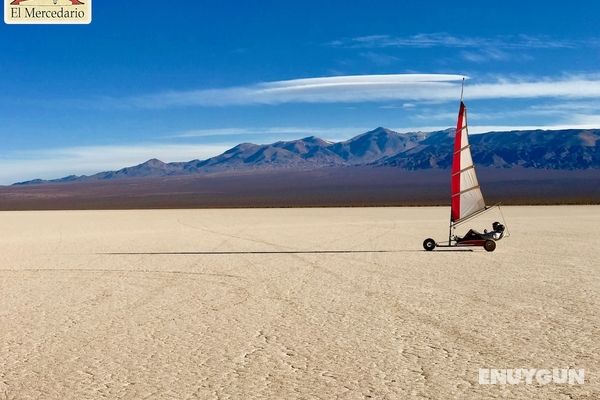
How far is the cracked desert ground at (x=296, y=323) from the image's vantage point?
25.7 ft

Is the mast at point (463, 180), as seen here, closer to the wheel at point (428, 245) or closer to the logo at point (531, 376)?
the wheel at point (428, 245)

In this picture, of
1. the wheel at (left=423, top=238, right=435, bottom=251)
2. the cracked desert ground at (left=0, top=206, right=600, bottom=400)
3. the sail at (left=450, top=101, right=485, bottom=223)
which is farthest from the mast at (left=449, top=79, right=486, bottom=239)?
the cracked desert ground at (left=0, top=206, right=600, bottom=400)

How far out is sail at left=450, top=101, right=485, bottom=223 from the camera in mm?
21562

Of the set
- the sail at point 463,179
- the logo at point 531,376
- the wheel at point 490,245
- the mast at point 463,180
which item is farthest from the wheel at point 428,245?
the logo at point 531,376

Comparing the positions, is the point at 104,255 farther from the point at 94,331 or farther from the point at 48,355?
the point at 48,355

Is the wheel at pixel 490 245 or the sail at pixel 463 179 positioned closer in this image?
the wheel at pixel 490 245

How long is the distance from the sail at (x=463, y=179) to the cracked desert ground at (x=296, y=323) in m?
1.87

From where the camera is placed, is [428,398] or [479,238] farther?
[479,238]

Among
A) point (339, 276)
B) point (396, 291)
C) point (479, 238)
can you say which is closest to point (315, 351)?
point (396, 291)

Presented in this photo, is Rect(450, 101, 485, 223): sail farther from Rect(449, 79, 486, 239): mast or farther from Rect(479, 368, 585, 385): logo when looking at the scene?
Rect(479, 368, 585, 385): logo

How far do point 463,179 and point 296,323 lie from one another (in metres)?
12.7

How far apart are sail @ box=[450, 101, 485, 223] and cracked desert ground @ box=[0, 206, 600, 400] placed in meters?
1.87

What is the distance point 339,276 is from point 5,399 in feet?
32.3

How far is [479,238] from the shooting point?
70.5 ft
